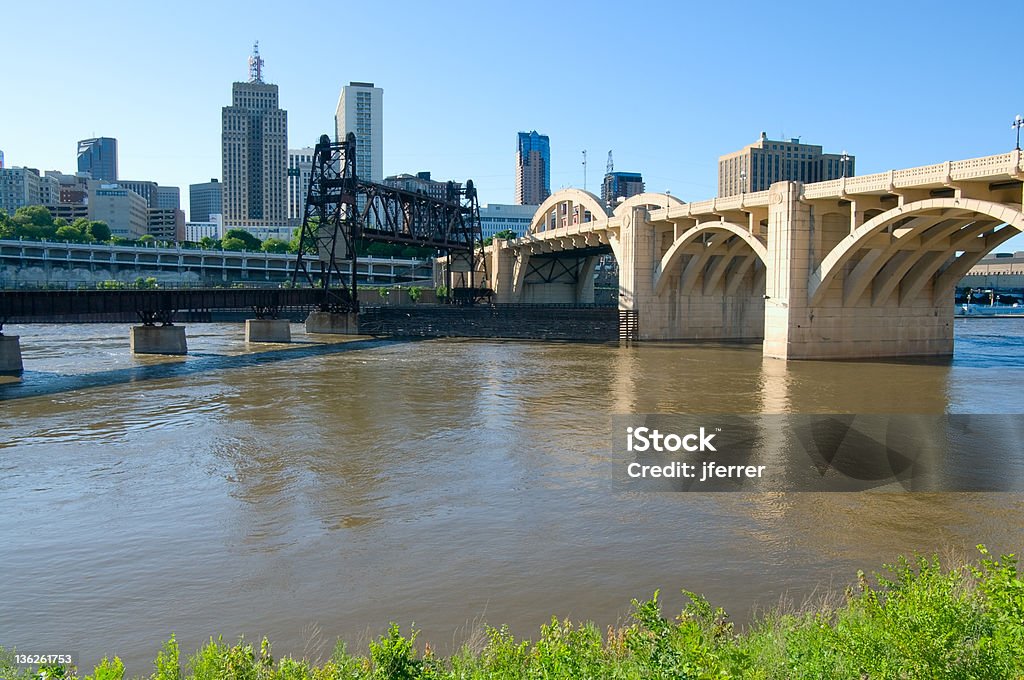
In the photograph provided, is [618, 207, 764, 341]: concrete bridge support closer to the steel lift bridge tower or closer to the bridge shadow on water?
the steel lift bridge tower

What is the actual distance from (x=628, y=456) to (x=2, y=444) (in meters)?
18.9

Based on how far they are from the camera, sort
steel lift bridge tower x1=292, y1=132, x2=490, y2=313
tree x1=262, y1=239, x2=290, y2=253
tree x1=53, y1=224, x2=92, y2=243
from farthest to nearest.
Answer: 1. tree x1=262, y1=239, x2=290, y2=253
2. tree x1=53, y1=224, x2=92, y2=243
3. steel lift bridge tower x1=292, y1=132, x2=490, y2=313

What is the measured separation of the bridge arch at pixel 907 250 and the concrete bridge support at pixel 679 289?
57.0 ft

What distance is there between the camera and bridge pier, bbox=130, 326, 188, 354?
54.2 metres

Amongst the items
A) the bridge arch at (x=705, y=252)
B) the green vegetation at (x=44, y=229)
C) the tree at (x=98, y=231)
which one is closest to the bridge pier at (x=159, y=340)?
the bridge arch at (x=705, y=252)

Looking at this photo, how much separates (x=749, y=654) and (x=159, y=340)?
5302 cm

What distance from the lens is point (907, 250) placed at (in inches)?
1932

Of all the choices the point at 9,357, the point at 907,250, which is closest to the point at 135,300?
the point at 9,357

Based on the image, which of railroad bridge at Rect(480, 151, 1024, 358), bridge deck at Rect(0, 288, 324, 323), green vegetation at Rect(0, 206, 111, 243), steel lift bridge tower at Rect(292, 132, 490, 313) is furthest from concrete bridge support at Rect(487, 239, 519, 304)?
green vegetation at Rect(0, 206, 111, 243)

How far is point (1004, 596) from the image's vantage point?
858cm

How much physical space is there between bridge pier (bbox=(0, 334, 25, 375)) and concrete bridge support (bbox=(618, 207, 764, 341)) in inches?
1775

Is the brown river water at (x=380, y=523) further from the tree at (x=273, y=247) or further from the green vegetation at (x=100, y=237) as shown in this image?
the tree at (x=273, y=247)

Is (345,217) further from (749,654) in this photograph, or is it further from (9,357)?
Answer: (749,654)

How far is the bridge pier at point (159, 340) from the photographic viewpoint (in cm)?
5416
